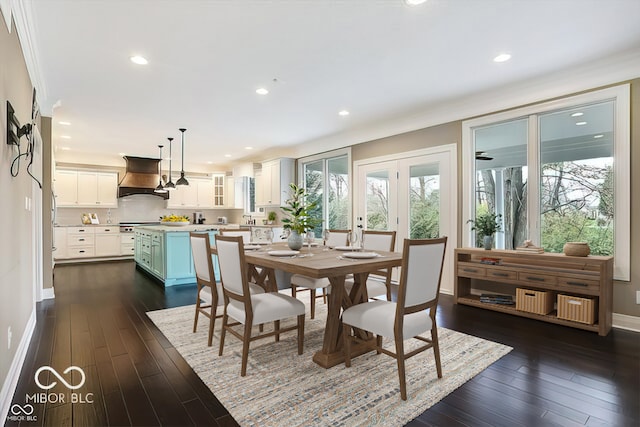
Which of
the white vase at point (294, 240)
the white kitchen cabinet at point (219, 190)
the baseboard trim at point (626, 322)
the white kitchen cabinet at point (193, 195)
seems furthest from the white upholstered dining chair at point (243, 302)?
the white kitchen cabinet at point (219, 190)

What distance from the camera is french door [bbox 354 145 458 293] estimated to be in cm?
455

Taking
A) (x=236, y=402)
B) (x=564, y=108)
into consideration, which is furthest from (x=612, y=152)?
(x=236, y=402)

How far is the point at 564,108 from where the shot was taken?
11.7 feet

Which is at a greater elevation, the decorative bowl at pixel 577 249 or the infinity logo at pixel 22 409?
the decorative bowl at pixel 577 249

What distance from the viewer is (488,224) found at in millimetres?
3938

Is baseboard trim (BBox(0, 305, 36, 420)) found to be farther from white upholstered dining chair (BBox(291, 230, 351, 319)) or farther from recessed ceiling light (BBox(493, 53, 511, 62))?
recessed ceiling light (BBox(493, 53, 511, 62))

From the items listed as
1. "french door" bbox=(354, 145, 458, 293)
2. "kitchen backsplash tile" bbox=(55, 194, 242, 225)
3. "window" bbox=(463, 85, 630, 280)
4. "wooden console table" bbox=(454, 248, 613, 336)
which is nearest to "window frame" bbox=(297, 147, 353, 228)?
"french door" bbox=(354, 145, 458, 293)

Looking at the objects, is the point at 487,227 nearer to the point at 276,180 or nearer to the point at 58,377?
the point at 58,377

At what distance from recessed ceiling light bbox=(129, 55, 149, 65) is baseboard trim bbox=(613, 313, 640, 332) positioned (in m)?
5.11

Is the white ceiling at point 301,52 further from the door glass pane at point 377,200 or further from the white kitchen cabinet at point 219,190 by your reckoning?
the white kitchen cabinet at point 219,190

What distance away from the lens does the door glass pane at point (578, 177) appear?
3393mm

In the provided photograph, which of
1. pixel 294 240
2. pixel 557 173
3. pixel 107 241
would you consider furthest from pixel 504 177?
pixel 107 241

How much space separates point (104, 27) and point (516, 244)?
4.66 m

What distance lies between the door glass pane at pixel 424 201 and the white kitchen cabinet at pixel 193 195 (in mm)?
6321
